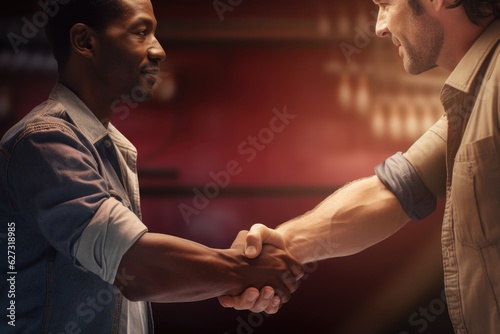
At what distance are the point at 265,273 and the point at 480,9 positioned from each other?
1037 millimetres

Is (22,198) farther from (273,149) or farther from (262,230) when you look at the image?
(273,149)

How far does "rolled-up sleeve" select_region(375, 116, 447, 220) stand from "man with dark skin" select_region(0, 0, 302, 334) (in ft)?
1.88

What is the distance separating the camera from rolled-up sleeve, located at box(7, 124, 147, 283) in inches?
52.9

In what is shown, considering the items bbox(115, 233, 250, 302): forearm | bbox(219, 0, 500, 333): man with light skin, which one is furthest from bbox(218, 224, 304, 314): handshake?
bbox(115, 233, 250, 302): forearm

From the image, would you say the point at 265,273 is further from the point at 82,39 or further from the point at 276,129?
the point at 276,129

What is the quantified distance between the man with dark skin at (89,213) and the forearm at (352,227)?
0.96 feet

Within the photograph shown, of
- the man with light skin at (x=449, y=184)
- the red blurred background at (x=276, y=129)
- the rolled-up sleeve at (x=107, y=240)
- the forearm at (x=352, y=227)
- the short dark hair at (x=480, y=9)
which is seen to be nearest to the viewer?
the rolled-up sleeve at (x=107, y=240)

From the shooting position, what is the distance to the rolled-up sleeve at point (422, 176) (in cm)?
186

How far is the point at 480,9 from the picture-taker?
64.4 inches

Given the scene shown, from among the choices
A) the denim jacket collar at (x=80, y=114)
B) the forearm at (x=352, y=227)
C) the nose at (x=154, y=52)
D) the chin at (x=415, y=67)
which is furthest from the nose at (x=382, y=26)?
the denim jacket collar at (x=80, y=114)

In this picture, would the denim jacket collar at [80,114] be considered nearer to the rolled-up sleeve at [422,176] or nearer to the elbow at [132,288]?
the elbow at [132,288]

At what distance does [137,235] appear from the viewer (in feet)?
4.59

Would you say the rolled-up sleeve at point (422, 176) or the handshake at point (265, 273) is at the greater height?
the rolled-up sleeve at point (422, 176)

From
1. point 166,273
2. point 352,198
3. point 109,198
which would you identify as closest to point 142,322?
A: point 166,273
